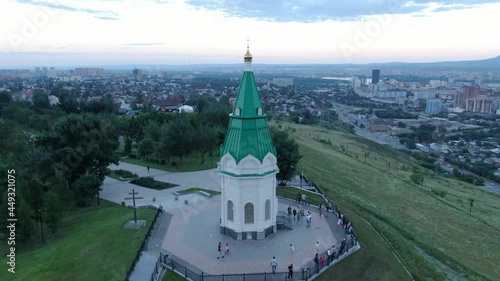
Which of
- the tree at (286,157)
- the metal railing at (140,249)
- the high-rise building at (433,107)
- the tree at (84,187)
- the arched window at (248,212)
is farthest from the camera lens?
the high-rise building at (433,107)

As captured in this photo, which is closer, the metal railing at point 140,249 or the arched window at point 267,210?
the metal railing at point 140,249

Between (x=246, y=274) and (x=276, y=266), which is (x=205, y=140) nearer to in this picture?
(x=276, y=266)

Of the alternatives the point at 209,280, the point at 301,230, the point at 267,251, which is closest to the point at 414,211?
the point at 301,230

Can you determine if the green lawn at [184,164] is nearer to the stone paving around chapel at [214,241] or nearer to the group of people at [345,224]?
the stone paving around chapel at [214,241]

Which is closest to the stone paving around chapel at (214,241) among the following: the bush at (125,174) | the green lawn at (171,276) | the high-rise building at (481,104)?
the green lawn at (171,276)

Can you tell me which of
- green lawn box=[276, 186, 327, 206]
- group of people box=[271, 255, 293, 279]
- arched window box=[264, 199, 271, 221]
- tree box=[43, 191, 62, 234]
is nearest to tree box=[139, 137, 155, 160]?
green lawn box=[276, 186, 327, 206]
